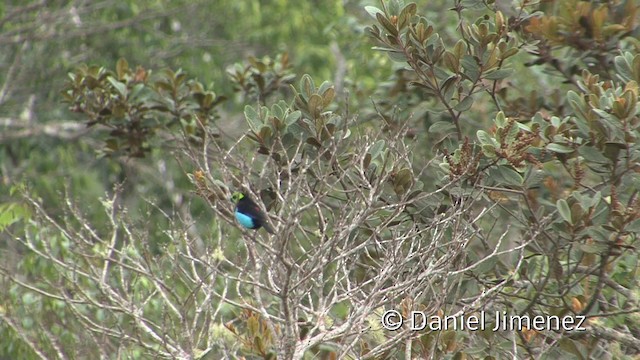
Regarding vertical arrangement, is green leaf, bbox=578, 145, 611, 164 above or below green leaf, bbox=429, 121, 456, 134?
above

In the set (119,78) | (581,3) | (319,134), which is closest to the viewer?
(319,134)

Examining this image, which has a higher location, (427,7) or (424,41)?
(424,41)

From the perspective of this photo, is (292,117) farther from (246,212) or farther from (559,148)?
(559,148)

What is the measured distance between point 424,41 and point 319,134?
0.57m

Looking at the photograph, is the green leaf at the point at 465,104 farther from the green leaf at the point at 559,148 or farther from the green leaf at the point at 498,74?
the green leaf at the point at 559,148

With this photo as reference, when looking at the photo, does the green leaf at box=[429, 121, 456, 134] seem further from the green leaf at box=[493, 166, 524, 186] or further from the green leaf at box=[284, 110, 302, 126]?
the green leaf at box=[284, 110, 302, 126]

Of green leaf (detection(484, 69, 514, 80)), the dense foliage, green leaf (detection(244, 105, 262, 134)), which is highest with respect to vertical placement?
green leaf (detection(244, 105, 262, 134))

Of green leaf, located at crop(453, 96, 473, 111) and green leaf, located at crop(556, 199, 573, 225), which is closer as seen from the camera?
green leaf, located at crop(556, 199, 573, 225)

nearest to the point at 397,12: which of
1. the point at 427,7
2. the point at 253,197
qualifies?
the point at 253,197

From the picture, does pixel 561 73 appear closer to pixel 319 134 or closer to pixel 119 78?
pixel 319 134

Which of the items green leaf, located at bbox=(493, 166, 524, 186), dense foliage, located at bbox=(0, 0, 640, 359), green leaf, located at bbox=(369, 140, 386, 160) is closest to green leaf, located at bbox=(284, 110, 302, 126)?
dense foliage, located at bbox=(0, 0, 640, 359)

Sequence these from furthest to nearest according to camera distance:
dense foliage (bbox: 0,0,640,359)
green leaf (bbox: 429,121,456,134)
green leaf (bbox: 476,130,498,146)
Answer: green leaf (bbox: 429,121,456,134) < green leaf (bbox: 476,130,498,146) < dense foliage (bbox: 0,0,640,359)

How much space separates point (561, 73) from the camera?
4789 mm

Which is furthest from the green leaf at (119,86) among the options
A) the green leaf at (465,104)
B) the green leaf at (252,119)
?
the green leaf at (465,104)
